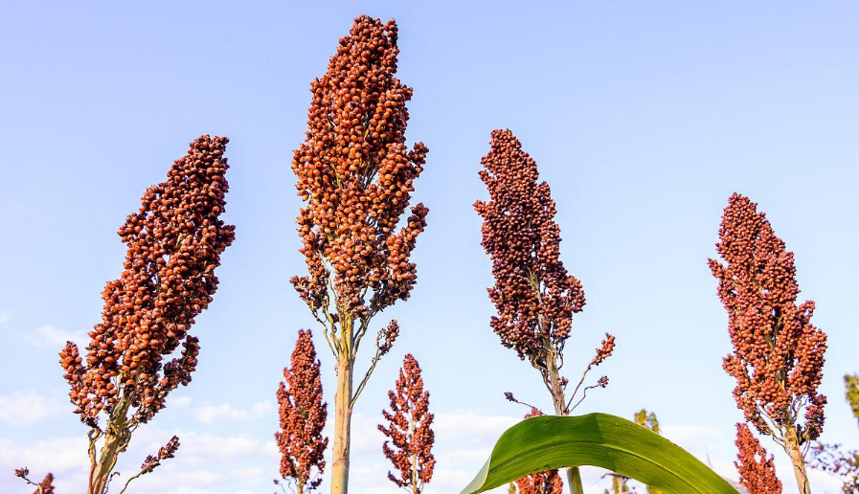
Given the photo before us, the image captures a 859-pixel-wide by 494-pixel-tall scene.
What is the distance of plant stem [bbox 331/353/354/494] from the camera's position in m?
4.77

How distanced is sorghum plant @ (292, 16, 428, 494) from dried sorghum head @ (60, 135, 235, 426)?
2.22 metres

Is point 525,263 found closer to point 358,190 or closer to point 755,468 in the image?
point 358,190

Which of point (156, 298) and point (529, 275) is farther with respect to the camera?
point (529, 275)

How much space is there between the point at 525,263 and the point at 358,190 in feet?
20.2

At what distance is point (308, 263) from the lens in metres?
6.22

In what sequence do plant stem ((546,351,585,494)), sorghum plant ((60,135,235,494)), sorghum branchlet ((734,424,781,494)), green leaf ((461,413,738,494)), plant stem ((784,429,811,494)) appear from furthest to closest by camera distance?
1. sorghum branchlet ((734,424,781,494))
2. plant stem ((784,429,811,494))
3. plant stem ((546,351,585,494))
4. sorghum plant ((60,135,235,494))
5. green leaf ((461,413,738,494))

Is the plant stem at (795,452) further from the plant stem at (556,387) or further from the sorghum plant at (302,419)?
the sorghum plant at (302,419)

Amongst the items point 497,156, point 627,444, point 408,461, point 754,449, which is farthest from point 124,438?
point 754,449

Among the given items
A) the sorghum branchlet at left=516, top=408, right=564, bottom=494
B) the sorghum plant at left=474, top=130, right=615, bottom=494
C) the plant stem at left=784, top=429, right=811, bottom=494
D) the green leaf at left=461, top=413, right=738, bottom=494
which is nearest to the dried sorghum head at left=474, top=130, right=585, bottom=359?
the sorghum plant at left=474, top=130, right=615, bottom=494

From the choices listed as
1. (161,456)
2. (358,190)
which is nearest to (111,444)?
(161,456)

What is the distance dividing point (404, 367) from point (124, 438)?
11.1 m

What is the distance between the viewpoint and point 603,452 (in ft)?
2.94

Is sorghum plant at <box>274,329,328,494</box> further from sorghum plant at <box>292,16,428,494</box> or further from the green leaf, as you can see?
the green leaf

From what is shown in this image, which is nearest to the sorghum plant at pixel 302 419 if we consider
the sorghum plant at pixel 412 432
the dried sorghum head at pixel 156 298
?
the sorghum plant at pixel 412 432
